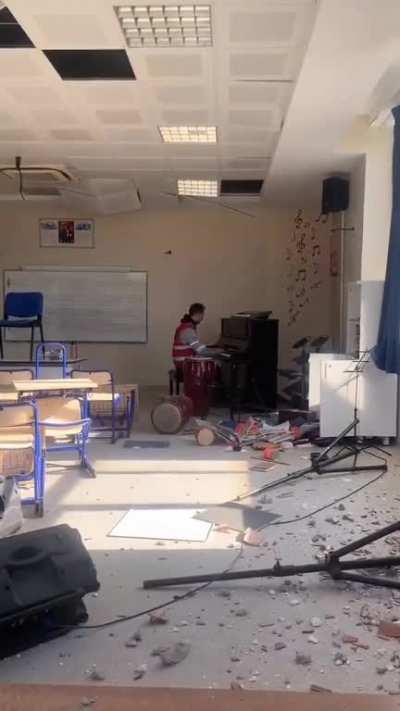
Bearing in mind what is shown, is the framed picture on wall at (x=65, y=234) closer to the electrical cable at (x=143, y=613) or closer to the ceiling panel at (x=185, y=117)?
the ceiling panel at (x=185, y=117)

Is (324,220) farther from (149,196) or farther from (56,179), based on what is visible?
(56,179)

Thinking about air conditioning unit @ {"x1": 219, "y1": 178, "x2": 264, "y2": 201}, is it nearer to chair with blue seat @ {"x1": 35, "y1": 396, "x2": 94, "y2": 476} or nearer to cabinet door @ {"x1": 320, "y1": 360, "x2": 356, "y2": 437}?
cabinet door @ {"x1": 320, "y1": 360, "x2": 356, "y2": 437}

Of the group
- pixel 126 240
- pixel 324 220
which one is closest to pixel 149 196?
pixel 126 240

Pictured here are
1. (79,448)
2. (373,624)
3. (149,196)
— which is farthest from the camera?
(149,196)

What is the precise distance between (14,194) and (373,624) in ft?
25.5

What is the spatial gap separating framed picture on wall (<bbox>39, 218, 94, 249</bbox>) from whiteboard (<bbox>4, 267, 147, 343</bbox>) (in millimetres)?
387

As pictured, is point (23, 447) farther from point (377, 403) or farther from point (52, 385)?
point (377, 403)

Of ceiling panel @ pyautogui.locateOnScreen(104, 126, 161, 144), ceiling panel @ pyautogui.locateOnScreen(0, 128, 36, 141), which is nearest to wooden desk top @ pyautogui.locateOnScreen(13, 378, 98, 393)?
ceiling panel @ pyautogui.locateOnScreen(104, 126, 161, 144)

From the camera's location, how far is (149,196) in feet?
28.3

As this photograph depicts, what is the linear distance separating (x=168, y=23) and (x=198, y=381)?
4.18m

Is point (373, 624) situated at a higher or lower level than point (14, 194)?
lower

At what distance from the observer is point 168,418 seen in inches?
252

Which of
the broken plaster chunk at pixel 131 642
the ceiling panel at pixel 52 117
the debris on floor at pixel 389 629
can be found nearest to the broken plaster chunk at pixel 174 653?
the broken plaster chunk at pixel 131 642

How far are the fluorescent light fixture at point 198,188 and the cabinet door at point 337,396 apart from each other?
326 cm
